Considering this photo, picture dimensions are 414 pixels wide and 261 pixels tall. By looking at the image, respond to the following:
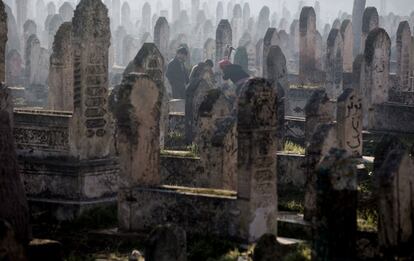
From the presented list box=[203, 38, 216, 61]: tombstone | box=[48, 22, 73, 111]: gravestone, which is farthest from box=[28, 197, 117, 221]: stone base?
box=[203, 38, 216, 61]: tombstone

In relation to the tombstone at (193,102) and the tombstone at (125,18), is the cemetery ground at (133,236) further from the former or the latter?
the tombstone at (125,18)

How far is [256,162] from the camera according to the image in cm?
1474

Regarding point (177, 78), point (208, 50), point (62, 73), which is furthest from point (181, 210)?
point (208, 50)

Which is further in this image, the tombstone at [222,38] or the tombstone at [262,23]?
the tombstone at [262,23]

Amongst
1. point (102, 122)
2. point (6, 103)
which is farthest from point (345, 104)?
point (6, 103)

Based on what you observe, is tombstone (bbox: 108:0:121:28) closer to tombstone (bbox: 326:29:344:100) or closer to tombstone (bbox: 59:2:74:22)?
tombstone (bbox: 59:2:74:22)

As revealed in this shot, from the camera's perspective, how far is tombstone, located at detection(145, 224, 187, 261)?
40.5 feet

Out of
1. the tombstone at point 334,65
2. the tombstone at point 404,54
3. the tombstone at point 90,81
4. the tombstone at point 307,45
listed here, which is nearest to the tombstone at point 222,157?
the tombstone at point 90,81

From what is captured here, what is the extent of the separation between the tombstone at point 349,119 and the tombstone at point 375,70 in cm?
664

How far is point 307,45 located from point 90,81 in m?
21.1

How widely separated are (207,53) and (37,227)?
33.0m

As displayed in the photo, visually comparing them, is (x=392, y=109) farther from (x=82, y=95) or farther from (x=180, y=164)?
(x=82, y=95)

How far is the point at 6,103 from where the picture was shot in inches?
704

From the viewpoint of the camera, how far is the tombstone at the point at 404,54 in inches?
1312
